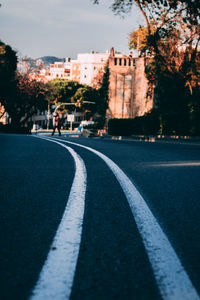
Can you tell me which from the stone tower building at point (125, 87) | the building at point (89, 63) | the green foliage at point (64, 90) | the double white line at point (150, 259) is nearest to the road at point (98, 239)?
the double white line at point (150, 259)

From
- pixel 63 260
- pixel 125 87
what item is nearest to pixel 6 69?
pixel 125 87

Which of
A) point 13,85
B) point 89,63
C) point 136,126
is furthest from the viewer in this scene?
point 89,63

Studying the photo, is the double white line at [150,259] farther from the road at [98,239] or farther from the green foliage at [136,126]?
the green foliage at [136,126]

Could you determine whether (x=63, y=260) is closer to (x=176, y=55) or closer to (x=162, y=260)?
(x=162, y=260)

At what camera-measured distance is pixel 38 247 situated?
2.84 m

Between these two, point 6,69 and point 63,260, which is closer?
point 63,260

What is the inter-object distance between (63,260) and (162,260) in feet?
2.19

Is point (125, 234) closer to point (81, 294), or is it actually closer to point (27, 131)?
point (81, 294)

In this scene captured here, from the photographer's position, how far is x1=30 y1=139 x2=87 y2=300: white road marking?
2066mm

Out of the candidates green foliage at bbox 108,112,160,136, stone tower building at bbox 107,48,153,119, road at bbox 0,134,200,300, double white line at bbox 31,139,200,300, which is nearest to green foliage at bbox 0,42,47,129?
stone tower building at bbox 107,48,153,119

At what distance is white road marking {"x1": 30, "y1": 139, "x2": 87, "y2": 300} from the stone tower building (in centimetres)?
5138

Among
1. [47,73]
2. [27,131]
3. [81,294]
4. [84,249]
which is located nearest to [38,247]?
[84,249]

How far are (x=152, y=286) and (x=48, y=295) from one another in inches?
23.7

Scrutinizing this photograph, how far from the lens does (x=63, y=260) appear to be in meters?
2.54
